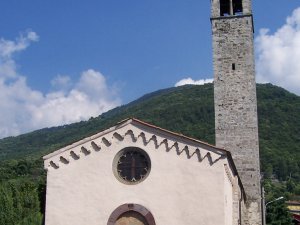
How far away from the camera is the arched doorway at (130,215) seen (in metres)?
15.4

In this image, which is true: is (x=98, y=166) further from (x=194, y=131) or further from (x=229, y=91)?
(x=194, y=131)

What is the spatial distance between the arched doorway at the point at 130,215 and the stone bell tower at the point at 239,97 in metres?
8.47

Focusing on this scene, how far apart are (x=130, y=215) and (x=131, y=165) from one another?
1721 mm

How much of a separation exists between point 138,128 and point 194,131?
50.5 metres

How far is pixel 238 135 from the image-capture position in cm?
2280

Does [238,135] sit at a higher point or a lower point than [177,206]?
higher

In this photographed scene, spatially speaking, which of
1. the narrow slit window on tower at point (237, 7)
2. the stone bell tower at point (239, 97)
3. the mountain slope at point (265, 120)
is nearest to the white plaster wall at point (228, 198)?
the stone bell tower at point (239, 97)

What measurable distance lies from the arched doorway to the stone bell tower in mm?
8468

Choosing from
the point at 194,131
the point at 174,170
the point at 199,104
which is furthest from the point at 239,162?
the point at 199,104

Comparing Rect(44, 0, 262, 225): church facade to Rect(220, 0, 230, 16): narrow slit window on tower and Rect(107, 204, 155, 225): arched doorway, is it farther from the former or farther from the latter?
Rect(220, 0, 230, 16): narrow slit window on tower

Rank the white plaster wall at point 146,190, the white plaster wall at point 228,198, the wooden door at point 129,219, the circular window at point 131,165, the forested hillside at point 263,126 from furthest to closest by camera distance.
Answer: the forested hillside at point 263,126 → the circular window at point 131,165 → the wooden door at point 129,219 → the white plaster wall at point 228,198 → the white plaster wall at point 146,190

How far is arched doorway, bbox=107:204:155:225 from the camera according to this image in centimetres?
1538

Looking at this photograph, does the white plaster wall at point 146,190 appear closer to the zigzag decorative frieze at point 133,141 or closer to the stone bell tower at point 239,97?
the zigzag decorative frieze at point 133,141

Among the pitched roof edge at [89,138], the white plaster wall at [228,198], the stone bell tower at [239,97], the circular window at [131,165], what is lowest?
the white plaster wall at [228,198]
